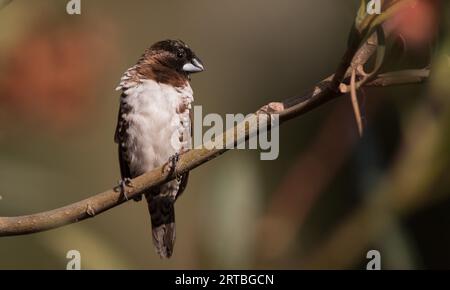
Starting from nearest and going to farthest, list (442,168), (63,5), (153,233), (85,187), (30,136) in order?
(442,168)
(30,136)
(63,5)
(85,187)
(153,233)

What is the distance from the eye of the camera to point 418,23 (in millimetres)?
990

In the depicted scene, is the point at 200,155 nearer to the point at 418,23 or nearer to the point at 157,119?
the point at 418,23

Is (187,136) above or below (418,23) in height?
above

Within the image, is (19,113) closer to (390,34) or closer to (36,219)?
(36,219)

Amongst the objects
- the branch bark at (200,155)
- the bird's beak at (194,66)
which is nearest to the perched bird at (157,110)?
the bird's beak at (194,66)

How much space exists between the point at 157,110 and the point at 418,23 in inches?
62.5

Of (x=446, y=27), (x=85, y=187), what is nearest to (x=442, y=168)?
(x=446, y=27)

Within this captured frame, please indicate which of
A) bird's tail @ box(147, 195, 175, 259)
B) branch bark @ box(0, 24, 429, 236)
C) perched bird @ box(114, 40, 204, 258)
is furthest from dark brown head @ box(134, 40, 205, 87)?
branch bark @ box(0, 24, 429, 236)

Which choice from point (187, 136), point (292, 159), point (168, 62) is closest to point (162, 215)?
point (187, 136)

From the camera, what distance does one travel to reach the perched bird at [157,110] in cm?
249

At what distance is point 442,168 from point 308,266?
267 mm

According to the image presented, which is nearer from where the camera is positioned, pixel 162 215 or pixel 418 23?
pixel 418 23

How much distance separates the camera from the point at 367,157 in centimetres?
138

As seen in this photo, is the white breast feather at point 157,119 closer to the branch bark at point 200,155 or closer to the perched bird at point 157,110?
the perched bird at point 157,110
